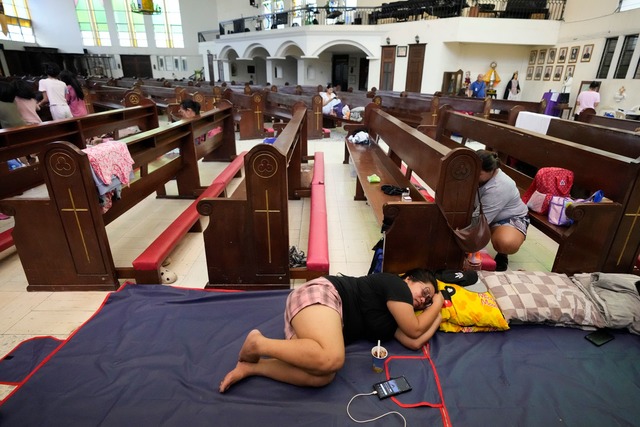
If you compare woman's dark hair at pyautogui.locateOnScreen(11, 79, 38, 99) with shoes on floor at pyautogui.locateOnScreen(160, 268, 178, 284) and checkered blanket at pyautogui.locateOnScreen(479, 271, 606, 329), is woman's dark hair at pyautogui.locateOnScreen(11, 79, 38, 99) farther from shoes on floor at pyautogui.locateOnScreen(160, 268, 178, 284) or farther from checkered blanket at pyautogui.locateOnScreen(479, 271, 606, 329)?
checkered blanket at pyautogui.locateOnScreen(479, 271, 606, 329)

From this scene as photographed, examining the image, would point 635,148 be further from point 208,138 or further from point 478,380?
point 208,138

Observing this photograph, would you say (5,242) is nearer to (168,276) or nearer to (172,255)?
(172,255)

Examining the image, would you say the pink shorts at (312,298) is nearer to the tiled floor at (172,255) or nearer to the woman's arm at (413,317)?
the woman's arm at (413,317)

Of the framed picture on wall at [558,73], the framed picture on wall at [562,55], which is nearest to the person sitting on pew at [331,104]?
the framed picture on wall at [558,73]

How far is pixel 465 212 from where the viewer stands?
2.54 meters

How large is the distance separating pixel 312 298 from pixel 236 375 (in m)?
0.57

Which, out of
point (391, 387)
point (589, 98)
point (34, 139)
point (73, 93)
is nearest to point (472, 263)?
point (391, 387)

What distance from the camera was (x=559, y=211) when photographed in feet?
9.38

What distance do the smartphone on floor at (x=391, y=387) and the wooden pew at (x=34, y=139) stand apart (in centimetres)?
275

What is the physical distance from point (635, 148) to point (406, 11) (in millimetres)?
13939

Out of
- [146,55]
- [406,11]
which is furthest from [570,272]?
[146,55]

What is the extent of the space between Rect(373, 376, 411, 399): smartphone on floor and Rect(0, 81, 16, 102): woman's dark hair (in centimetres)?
545

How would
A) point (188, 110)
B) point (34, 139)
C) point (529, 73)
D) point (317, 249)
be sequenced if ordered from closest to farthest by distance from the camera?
point (317, 249) < point (34, 139) < point (188, 110) < point (529, 73)

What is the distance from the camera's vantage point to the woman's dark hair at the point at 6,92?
14.5 feet
